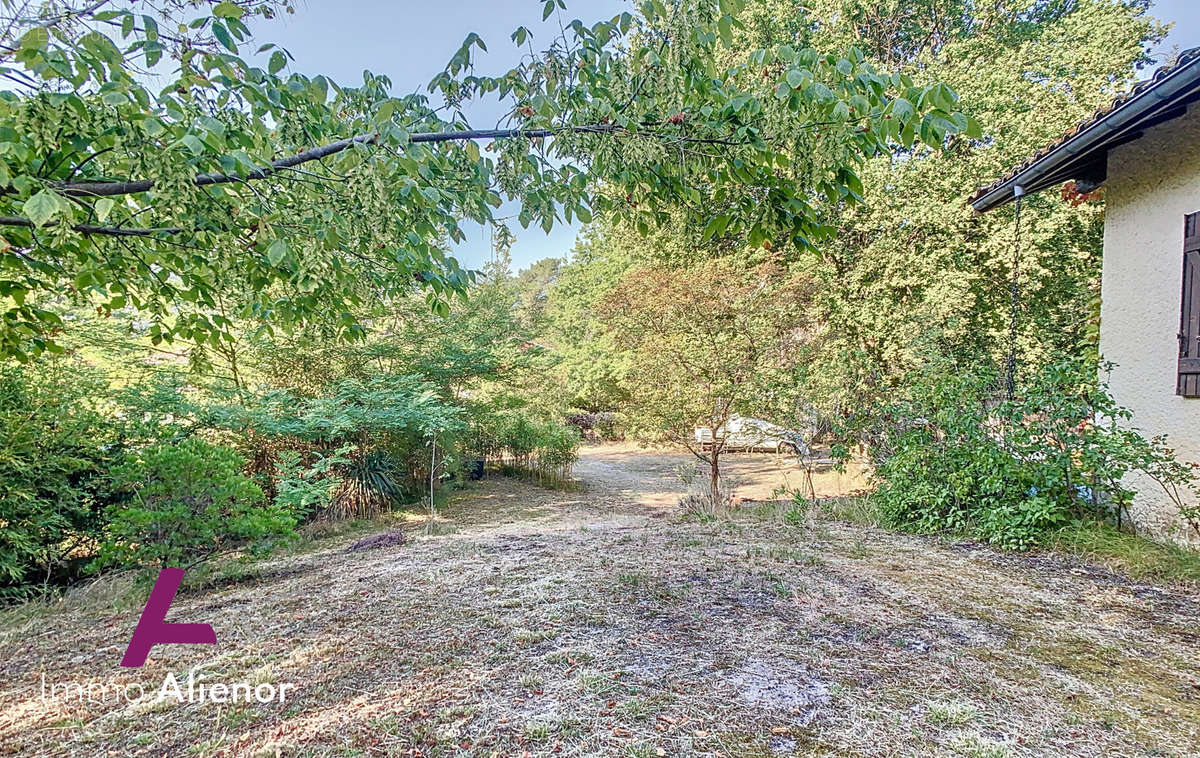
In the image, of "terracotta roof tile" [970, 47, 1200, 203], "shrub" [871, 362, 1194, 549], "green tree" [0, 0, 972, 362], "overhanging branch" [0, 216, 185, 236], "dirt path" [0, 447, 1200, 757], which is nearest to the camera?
"green tree" [0, 0, 972, 362]

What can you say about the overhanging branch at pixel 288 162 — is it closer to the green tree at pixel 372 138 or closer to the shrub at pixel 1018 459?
the green tree at pixel 372 138

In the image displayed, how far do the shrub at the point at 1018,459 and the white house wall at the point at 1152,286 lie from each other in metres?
0.15

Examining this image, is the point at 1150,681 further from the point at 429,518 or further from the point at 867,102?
the point at 429,518

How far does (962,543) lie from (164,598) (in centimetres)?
555

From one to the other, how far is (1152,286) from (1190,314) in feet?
1.45

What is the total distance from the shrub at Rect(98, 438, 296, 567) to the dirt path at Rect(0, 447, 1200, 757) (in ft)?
1.08

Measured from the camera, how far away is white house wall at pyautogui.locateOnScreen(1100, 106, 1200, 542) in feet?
11.5

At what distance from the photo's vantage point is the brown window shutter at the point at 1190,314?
3.35 m

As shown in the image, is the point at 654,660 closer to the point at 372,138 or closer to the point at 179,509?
the point at 372,138

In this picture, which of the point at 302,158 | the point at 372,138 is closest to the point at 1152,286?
the point at 372,138

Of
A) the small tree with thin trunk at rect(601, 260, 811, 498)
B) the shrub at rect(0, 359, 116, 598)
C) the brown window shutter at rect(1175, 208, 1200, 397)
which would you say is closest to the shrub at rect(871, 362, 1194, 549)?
the brown window shutter at rect(1175, 208, 1200, 397)

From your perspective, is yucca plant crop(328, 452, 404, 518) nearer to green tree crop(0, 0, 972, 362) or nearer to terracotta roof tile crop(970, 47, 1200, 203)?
green tree crop(0, 0, 972, 362)

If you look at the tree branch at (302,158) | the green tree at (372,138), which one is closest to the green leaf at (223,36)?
the green tree at (372,138)

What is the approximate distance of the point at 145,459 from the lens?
351 centimetres
